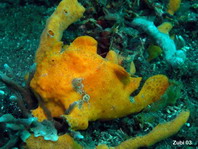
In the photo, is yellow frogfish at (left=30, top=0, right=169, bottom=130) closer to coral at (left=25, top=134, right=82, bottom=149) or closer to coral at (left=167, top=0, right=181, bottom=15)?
coral at (left=25, top=134, right=82, bottom=149)

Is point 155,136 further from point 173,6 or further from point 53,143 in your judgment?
point 173,6

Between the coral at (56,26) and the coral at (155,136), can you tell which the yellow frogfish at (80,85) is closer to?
the coral at (56,26)

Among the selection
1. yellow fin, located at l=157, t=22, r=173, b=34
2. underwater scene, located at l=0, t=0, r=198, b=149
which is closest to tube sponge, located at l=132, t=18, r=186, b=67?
underwater scene, located at l=0, t=0, r=198, b=149

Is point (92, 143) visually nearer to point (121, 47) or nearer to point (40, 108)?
point (40, 108)

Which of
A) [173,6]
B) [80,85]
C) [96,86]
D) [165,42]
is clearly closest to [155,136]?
[96,86]

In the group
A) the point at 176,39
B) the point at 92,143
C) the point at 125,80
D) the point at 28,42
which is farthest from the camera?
the point at 176,39

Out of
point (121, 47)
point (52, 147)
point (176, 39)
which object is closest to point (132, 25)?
point (121, 47)
